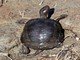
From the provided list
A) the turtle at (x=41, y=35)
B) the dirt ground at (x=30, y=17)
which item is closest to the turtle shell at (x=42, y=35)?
the turtle at (x=41, y=35)

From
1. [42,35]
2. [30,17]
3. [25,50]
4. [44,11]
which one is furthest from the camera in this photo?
[30,17]

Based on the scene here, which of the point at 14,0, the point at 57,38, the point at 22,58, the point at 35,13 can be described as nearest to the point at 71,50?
the point at 57,38

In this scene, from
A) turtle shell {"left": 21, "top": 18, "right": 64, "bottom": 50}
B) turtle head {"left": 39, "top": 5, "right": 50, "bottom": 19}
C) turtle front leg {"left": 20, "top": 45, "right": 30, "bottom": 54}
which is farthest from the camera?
turtle head {"left": 39, "top": 5, "right": 50, "bottom": 19}

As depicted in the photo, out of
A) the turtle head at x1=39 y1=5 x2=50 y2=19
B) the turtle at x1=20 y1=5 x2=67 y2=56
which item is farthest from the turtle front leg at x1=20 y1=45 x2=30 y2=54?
the turtle head at x1=39 y1=5 x2=50 y2=19

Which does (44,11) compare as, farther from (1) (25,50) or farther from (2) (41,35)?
(1) (25,50)

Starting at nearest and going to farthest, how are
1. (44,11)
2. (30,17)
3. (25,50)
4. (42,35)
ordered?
(42,35) < (25,50) < (44,11) < (30,17)

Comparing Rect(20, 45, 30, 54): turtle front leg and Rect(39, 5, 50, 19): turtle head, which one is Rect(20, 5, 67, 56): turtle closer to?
Rect(20, 45, 30, 54): turtle front leg

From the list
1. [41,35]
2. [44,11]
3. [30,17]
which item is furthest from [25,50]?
[30,17]
